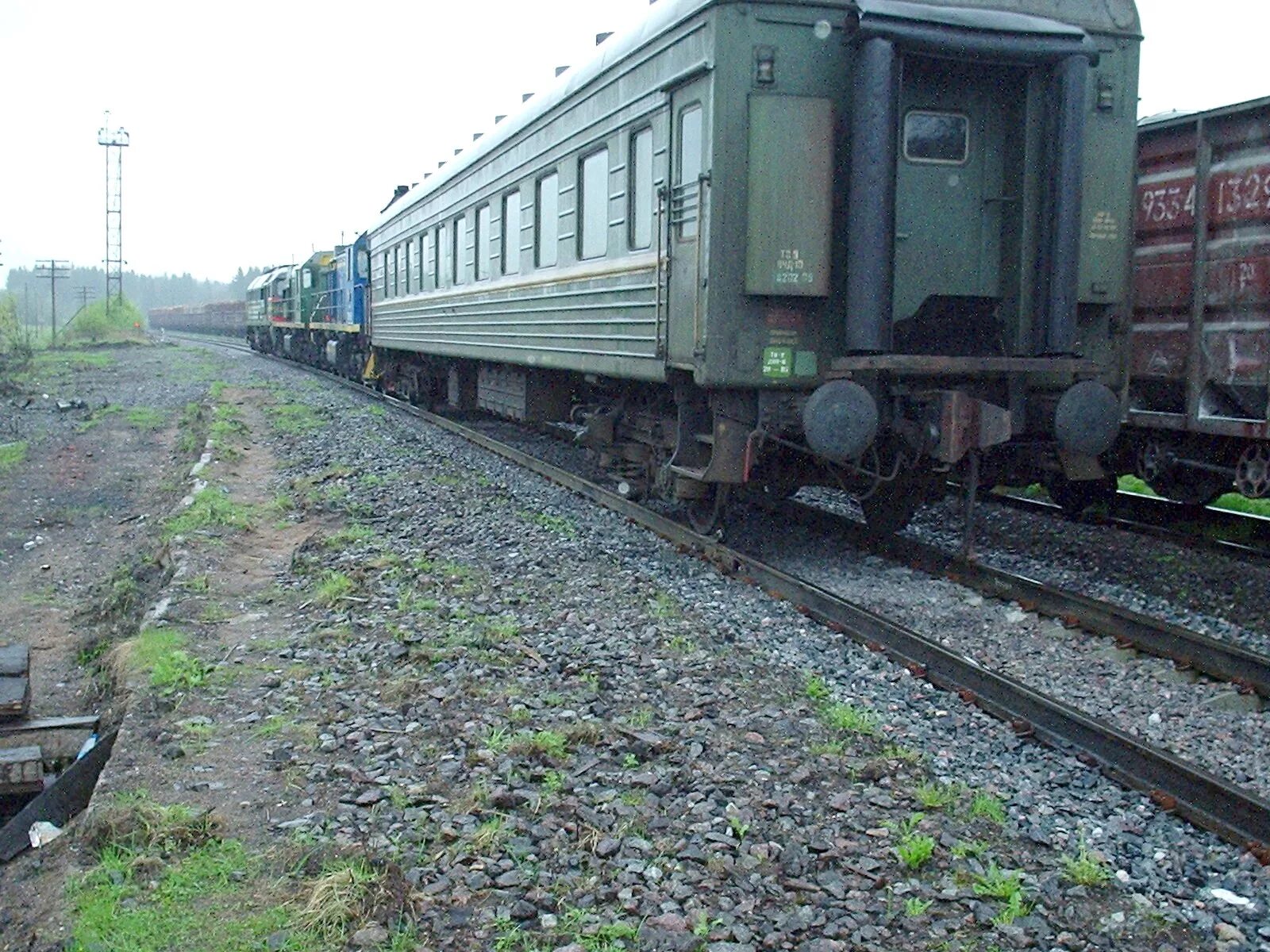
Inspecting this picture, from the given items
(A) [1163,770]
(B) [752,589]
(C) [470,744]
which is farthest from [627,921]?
(B) [752,589]

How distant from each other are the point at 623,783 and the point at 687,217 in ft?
14.0

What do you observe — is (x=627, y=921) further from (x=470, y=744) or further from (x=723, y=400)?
(x=723, y=400)

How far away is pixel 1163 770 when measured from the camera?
13.5ft

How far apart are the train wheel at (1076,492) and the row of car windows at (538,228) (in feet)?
12.3

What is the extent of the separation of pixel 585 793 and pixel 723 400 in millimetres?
3887

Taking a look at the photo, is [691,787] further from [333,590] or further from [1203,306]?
[1203,306]

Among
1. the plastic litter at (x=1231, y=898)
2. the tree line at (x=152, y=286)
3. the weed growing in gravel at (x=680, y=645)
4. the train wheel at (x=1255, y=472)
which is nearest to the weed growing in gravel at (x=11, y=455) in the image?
the weed growing in gravel at (x=680, y=645)

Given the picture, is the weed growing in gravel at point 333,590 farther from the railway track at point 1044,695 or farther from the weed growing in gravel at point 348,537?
the railway track at point 1044,695

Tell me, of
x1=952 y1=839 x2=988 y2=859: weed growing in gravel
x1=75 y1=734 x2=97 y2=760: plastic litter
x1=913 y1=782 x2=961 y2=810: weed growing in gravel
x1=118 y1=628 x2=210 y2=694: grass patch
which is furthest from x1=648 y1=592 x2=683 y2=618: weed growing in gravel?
x1=952 y1=839 x2=988 y2=859: weed growing in gravel

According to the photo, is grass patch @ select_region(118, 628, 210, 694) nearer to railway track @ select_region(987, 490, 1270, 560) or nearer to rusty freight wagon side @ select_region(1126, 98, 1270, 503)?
rusty freight wagon side @ select_region(1126, 98, 1270, 503)

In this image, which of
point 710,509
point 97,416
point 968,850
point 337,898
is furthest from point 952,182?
point 97,416

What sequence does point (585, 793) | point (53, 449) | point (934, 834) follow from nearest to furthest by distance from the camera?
point (934, 834), point (585, 793), point (53, 449)

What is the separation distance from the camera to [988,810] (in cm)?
389

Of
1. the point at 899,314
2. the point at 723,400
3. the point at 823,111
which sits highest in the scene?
the point at 823,111
